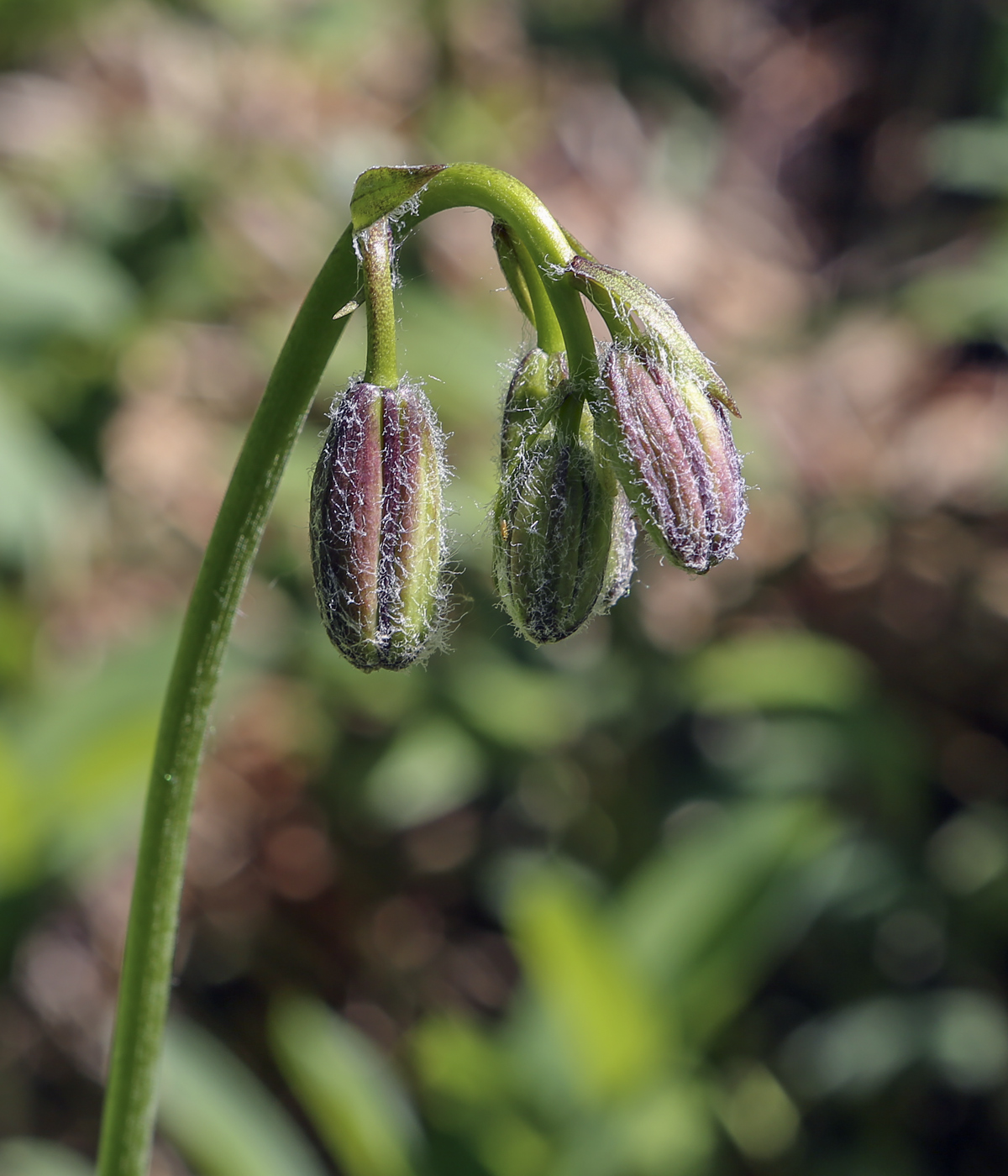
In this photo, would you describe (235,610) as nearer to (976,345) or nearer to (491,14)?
(976,345)

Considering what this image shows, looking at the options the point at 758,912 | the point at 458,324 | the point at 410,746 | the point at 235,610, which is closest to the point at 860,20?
the point at 458,324

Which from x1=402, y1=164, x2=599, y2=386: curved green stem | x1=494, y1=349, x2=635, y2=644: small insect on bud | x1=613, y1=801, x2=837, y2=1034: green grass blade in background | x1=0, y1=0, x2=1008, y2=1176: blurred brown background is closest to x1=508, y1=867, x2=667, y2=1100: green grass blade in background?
x1=0, y1=0, x2=1008, y2=1176: blurred brown background

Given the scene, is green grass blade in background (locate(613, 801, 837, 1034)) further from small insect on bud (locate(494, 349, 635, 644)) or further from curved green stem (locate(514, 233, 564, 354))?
curved green stem (locate(514, 233, 564, 354))

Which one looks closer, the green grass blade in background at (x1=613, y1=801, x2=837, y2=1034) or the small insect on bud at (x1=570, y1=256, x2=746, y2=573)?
the small insect on bud at (x1=570, y1=256, x2=746, y2=573)

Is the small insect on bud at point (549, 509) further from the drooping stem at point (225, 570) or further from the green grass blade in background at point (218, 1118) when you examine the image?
the green grass blade in background at point (218, 1118)

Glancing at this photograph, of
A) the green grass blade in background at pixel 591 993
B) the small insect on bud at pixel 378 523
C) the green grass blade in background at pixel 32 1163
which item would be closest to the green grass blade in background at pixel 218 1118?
the green grass blade in background at pixel 32 1163

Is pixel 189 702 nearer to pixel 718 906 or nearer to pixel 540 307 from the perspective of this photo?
pixel 540 307

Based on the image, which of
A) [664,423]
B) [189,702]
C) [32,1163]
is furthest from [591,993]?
[664,423]
